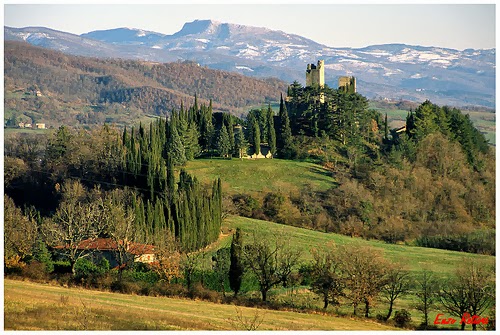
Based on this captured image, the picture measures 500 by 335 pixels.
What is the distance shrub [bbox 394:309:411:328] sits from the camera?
27391 millimetres

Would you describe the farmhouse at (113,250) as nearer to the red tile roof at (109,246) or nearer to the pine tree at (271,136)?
the red tile roof at (109,246)

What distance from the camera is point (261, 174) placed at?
2046 inches

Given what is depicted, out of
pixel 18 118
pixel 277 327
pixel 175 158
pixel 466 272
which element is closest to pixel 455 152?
pixel 175 158

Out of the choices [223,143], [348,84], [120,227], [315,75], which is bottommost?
[120,227]

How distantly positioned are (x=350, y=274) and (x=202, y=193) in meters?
13.8

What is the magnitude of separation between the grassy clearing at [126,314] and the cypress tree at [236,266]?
171 inches

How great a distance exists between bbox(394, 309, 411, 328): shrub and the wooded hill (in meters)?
114

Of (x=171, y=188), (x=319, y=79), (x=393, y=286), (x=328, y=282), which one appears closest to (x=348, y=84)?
(x=319, y=79)

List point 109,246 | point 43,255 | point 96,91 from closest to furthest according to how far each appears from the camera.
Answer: point 43,255, point 109,246, point 96,91

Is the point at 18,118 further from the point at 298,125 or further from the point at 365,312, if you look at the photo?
the point at 365,312

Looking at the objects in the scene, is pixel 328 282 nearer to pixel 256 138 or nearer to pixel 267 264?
pixel 267 264

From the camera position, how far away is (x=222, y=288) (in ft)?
107

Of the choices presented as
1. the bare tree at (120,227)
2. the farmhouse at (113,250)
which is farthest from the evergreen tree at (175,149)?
the farmhouse at (113,250)

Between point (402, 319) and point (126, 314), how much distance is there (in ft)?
32.7
